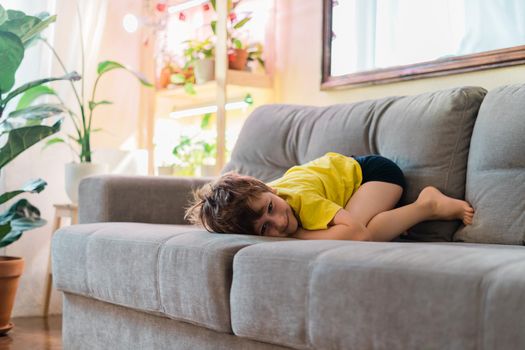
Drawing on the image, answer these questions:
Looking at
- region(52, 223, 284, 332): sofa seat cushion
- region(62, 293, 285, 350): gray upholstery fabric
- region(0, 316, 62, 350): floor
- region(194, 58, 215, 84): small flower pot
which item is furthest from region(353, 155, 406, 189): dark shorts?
region(194, 58, 215, 84): small flower pot

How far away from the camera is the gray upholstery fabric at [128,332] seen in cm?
166

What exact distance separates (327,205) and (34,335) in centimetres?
164

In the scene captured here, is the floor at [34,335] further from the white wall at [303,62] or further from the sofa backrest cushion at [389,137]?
the white wall at [303,62]

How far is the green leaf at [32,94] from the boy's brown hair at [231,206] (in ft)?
5.42

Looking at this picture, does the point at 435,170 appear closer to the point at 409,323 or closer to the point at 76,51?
the point at 409,323

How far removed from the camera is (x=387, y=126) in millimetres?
2188

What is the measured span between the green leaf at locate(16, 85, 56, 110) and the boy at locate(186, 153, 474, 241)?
1536 millimetres

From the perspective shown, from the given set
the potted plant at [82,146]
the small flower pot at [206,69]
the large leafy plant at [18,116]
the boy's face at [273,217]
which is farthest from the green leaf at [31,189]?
the boy's face at [273,217]

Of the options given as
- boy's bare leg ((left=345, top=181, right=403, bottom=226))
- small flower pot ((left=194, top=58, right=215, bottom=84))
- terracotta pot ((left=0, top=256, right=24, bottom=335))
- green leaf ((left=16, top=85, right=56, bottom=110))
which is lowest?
terracotta pot ((left=0, top=256, right=24, bottom=335))

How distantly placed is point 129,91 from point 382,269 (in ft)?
9.47

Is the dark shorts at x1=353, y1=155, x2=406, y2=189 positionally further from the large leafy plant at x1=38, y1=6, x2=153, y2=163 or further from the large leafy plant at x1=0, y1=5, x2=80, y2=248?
the large leafy plant at x1=38, y1=6, x2=153, y2=163

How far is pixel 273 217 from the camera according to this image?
6.01ft

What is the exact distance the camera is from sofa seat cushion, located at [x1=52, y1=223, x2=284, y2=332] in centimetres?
157

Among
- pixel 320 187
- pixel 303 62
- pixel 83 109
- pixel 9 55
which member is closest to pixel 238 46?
pixel 303 62
